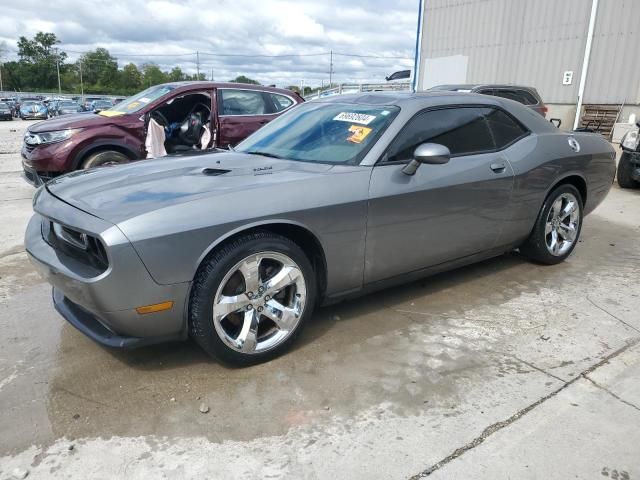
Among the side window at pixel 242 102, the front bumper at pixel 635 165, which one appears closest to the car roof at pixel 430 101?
the side window at pixel 242 102

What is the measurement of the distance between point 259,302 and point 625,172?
830 centimetres

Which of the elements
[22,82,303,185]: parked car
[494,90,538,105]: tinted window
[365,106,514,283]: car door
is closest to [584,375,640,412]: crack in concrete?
[365,106,514,283]: car door

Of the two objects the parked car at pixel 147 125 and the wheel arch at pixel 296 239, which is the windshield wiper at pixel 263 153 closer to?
the wheel arch at pixel 296 239

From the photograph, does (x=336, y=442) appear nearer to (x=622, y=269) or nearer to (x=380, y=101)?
(x=380, y=101)

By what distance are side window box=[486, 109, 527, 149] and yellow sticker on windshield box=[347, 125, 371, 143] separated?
119 cm

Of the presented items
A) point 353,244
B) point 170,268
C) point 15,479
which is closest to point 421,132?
point 353,244

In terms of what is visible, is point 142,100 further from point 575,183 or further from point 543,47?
point 543,47

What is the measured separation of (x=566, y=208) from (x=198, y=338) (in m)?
3.51

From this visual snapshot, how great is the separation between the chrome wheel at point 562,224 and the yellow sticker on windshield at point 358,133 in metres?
2.01

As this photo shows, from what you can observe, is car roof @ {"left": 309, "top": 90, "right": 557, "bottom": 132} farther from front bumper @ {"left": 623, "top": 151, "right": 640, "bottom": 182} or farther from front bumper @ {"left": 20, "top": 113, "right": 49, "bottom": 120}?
front bumper @ {"left": 20, "top": 113, "right": 49, "bottom": 120}

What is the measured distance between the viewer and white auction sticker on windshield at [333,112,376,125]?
3.41m

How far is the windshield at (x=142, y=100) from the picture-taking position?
6.98m

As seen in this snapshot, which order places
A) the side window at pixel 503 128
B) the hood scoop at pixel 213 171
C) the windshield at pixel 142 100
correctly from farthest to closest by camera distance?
1. the windshield at pixel 142 100
2. the side window at pixel 503 128
3. the hood scoop at pixel 213 171

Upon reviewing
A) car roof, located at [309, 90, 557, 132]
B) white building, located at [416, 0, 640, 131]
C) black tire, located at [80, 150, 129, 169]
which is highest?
white building, located at [416, 0, 640, 131]
